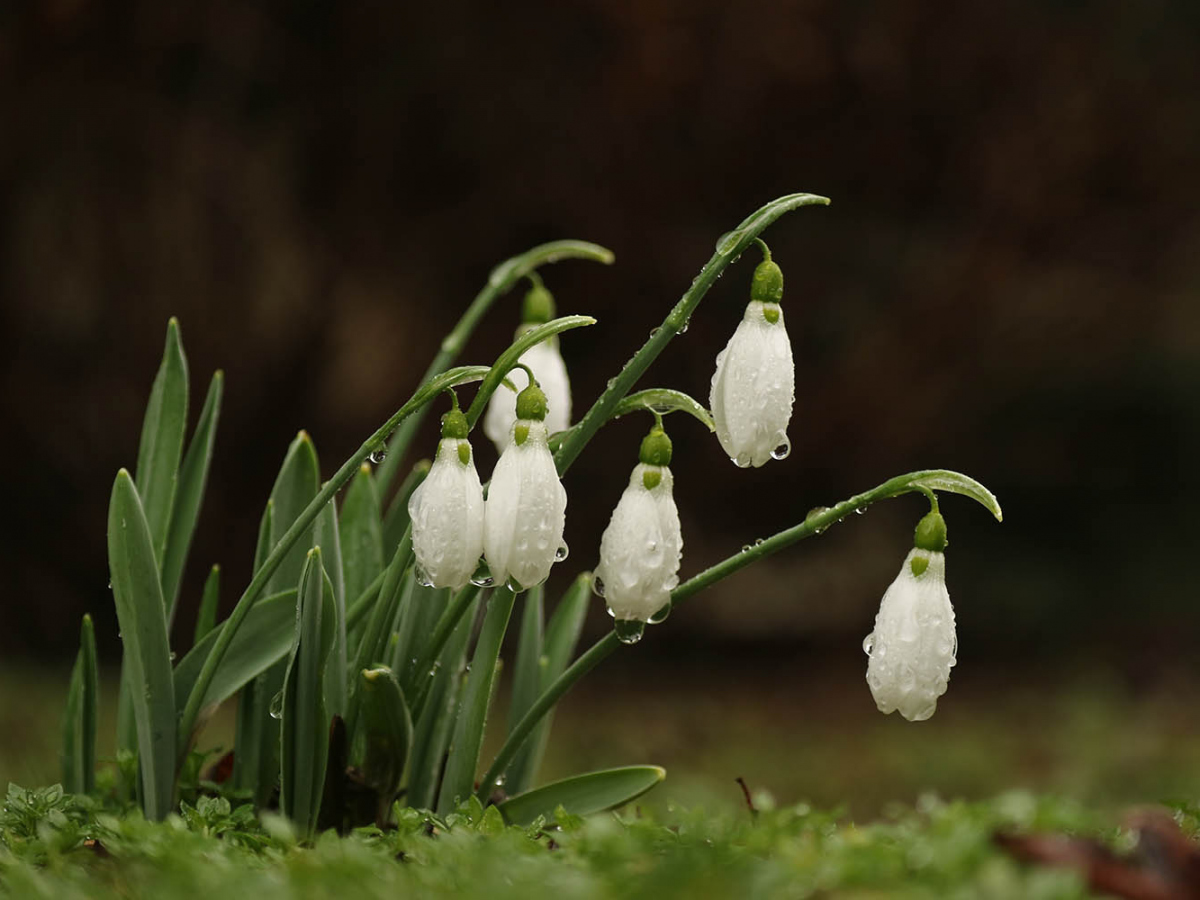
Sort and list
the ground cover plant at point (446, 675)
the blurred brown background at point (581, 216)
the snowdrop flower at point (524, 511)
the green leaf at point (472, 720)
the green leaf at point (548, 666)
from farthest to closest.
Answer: the blurred brown background at point (581, 216)
the green leaf at point (548, 666)
the green leaf at point (472, 720)
the snowdrop flower at point (524, 511)
the ground cover plant at point (446, 675)

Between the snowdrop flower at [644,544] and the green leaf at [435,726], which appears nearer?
the snowdrop flower at [644,544]

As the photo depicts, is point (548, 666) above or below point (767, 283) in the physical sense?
below

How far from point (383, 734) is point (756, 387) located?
0.70 metres

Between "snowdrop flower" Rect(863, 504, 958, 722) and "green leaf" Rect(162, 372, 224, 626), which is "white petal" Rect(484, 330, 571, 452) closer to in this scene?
"green leaf" Rect(162, 372, 224, 626)

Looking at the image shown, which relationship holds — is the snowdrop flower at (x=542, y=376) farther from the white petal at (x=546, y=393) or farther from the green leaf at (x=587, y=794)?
the green leaf at (x=587, y=794)

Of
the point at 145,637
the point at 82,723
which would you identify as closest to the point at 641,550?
the point at 145,637

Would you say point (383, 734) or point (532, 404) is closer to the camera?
point (532, 404)

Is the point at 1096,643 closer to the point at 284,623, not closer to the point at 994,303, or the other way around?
the point at 994,303

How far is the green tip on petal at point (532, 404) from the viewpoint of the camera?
5.14 feet

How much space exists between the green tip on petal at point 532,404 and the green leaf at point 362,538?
0.53 m

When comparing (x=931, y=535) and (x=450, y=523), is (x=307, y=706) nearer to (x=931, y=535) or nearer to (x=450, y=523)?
(x=450, y=523)

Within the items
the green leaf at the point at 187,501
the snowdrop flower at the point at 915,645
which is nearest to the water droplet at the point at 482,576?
the snowdrop flower at the point at 915,645

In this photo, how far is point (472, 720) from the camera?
183 cm

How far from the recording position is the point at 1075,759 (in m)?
5.42
